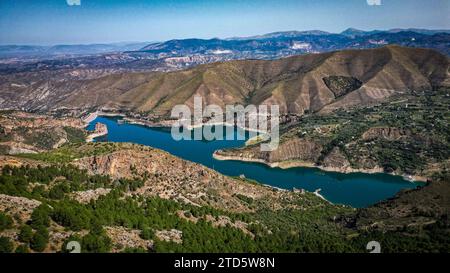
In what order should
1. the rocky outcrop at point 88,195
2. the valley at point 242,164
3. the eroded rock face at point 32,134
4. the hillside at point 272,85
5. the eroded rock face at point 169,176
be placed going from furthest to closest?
1. the hillside at point 272,85
2. the eroded rock face at point 32,134
3. the eroded rock face at point 169,176
4. the rocky outcrop at point 88,195
5. the valley at point 242,164

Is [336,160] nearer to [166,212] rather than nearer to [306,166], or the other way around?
[306,166]

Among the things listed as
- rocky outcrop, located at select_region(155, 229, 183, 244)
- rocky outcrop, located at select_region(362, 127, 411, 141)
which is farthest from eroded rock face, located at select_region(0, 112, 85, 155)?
rocky outcrop, located at select_region(362, 127, 411, 141)

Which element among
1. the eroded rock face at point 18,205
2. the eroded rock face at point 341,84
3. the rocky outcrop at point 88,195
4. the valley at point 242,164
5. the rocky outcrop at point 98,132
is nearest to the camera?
the eroded rock face at point 18,205

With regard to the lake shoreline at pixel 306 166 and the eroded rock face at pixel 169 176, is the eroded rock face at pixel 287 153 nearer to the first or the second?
the lake shoreline at pixel 306 166

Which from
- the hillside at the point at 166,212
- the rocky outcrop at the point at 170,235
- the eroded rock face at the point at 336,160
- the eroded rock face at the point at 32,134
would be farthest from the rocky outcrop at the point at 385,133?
the rocky outcrop at the point at 170,235

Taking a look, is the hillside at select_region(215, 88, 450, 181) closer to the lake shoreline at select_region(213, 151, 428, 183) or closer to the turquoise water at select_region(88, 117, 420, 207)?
the lake shoreline at select_region(213, 151, 428, 183)

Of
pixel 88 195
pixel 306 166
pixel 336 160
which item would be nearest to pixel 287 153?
pixel 306 166
